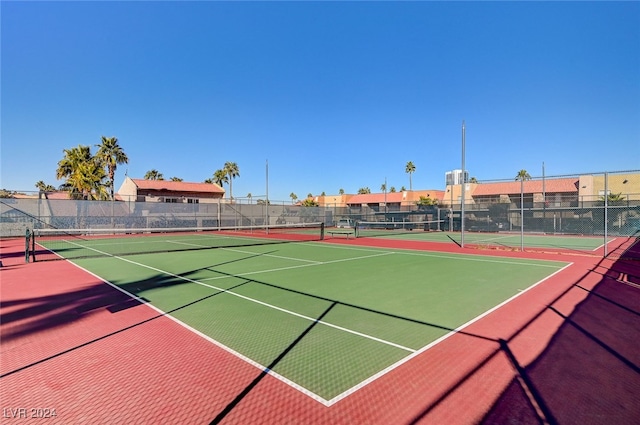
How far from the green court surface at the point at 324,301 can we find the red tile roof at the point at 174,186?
4302cm

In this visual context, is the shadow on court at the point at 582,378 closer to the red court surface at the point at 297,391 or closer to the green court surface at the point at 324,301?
the red court surface at the point at 297,391

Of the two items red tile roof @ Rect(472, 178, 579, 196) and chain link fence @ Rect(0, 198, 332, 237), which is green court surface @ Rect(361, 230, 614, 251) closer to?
chain link fence @ Rect(0, 198, 332, 237)

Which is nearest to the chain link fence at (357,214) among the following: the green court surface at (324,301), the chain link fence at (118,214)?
the chain link fence at (118,214)

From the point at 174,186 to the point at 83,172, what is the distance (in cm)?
2206

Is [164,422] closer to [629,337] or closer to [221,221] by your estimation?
[629,337]

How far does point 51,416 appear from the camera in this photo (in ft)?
10.8

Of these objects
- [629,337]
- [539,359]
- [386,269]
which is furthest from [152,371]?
[386,269]

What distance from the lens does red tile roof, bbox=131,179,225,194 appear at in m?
52.8

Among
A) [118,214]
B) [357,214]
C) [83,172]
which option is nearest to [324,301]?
[118,214]

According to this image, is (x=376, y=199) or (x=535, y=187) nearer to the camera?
(x=535, y=187)

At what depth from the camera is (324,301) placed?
7391 millimetres

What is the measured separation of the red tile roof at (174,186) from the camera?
52750 millimetres

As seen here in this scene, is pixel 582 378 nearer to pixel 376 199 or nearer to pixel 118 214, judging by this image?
pixel 118 214

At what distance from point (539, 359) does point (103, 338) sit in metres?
6.52
